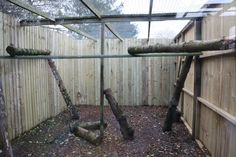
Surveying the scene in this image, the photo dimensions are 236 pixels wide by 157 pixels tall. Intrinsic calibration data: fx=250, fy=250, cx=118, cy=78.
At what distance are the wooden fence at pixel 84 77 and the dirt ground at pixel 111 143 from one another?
558 millimetres

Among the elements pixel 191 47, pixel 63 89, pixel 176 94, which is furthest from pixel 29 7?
pixel 176 94

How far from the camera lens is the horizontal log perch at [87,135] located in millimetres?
4480

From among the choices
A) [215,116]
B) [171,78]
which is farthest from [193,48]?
[171,78]

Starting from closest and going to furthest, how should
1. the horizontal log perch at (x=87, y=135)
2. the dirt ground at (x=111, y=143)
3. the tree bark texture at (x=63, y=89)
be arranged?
the dirt ground at (x=111, y=143), the horizontal log perch at (x=87, y=135), the tree bark texture at (x=63, y=89)

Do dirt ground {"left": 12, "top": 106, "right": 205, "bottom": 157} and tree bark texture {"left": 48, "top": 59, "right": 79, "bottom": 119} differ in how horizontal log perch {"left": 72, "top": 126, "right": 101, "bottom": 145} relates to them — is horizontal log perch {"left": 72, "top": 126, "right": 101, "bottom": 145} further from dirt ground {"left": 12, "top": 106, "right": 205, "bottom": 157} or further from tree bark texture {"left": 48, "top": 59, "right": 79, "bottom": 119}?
tree bark texture {"left": 48, "top": 59, "right": 79, "bottom": 119}

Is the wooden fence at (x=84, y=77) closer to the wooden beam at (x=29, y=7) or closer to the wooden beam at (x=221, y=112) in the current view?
the wooden beam at (x=29, y=7)

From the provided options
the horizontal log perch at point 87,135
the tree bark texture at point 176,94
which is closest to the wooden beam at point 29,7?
the horizontal log perch at point 87,135

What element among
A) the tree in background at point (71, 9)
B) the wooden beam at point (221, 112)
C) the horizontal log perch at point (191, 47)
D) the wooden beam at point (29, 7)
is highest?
the tree in background at point (71, 9)

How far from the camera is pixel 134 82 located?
26.4ft

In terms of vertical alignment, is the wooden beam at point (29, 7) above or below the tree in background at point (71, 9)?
below

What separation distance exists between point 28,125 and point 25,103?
Answer: 485mm

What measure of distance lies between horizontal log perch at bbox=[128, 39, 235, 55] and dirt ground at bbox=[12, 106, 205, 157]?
1670 millimetres

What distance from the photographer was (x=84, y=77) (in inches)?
322

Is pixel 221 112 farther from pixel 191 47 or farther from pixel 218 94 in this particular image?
pixel 191 47
